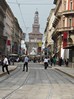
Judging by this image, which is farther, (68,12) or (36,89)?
(68,12)

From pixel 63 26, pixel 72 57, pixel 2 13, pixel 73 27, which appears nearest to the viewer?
pixel 72 57

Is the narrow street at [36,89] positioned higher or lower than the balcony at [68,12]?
lower

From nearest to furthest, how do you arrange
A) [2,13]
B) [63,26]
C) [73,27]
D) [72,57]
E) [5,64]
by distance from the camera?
1. [5,64]
2. [72,57]
3. [73,27]
4. [63,26]
5. [2,13]

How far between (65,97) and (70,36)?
75.0m

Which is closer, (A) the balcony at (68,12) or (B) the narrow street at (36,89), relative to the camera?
(B) the narrow street at (36,89)

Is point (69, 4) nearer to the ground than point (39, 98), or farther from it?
farther from it

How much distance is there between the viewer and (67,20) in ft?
310

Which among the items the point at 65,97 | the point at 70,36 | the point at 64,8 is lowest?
the point at 65,97

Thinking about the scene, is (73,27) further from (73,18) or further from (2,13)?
(2,13)

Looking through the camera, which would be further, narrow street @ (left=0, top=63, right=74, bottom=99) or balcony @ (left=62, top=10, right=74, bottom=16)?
balcony @ (left=62, top=10, right=74, bottom=16)

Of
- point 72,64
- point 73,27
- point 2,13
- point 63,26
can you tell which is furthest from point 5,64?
point 2,13

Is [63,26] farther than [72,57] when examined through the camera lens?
Yes

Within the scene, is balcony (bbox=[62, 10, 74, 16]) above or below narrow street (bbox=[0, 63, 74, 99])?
above

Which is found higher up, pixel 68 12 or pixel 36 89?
pixel 68 12
